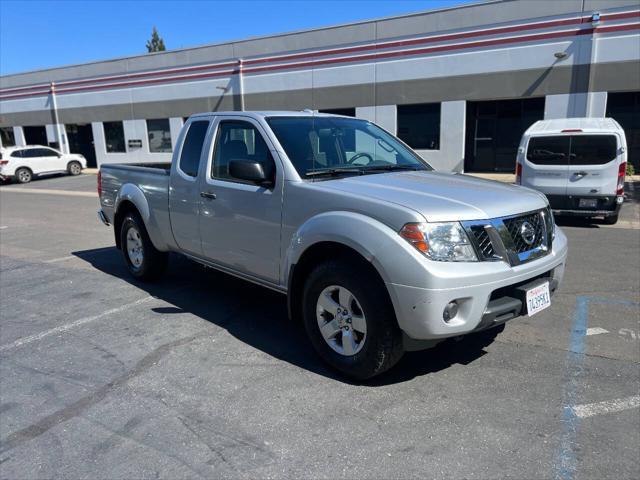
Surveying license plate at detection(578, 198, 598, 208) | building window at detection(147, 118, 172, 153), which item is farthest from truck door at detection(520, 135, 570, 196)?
building window at detection(147, 118, 172, 153)

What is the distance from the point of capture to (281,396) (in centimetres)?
330

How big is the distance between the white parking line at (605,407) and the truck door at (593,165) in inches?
283

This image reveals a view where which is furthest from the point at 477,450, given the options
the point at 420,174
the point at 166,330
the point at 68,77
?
the point at 68,77

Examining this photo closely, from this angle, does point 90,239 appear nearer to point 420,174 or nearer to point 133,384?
point 133,384

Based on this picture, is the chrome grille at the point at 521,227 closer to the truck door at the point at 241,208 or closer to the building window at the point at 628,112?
the truck door at the point at 241,208

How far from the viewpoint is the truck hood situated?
3074 millimetres

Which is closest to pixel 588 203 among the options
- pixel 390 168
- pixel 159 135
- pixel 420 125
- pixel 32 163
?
pixel 390 168

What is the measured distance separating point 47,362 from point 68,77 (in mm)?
29946

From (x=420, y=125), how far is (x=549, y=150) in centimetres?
1031

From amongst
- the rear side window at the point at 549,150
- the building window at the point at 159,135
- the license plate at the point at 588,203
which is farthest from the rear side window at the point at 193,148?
the building window at the point at 159,135

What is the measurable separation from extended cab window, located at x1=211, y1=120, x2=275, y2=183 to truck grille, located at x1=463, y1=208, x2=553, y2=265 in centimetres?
172

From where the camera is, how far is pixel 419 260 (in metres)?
2.94

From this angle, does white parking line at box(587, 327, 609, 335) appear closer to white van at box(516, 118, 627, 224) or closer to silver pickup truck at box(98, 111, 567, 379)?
silver pickup truck at box(98, 111, 567, 379)

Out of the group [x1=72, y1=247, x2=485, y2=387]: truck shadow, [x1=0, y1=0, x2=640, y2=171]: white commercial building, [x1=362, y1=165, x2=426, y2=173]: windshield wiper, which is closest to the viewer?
[x1=72, y1=247, x2=485, y2=387]: truck shadow
